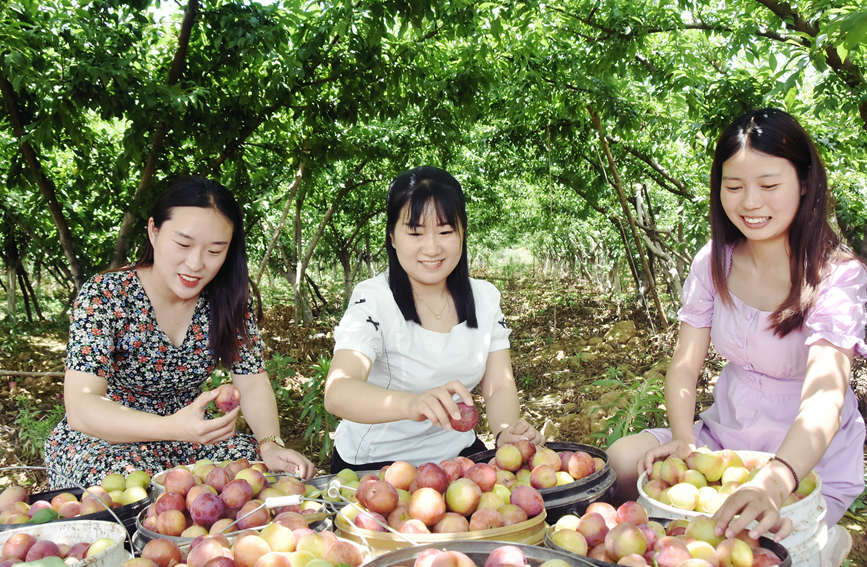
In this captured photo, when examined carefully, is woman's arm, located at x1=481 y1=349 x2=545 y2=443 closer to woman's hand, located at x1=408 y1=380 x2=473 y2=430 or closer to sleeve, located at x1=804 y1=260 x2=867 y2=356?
woman's hand, located at x1=408 y1=380 x2=473 y2=430

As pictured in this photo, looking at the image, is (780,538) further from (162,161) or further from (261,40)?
(162,161)

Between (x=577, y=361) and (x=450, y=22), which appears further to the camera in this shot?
(x=577, y=361)

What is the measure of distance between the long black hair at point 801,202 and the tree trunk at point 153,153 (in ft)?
11.8

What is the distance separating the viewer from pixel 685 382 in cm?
227

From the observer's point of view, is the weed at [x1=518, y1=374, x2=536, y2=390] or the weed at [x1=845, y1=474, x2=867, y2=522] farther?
the weed at [x1=518, y1=374, x2=536, y2=390]

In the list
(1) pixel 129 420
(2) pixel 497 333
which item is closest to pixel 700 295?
(2) pixel 497 333

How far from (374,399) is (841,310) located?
1529 mm

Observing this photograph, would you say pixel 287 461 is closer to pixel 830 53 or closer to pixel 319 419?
pixel 319 419

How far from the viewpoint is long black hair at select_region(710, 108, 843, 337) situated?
1974mm

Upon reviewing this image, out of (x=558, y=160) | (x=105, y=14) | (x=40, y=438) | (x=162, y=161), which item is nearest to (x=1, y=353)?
(x=40, y=438)

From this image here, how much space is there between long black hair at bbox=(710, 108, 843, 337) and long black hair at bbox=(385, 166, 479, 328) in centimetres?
97

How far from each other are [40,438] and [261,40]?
3.72m

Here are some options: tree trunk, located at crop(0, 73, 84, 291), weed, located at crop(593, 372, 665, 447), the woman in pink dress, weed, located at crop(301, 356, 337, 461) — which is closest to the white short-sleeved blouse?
the woman in pink dress

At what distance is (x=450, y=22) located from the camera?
4461mm
